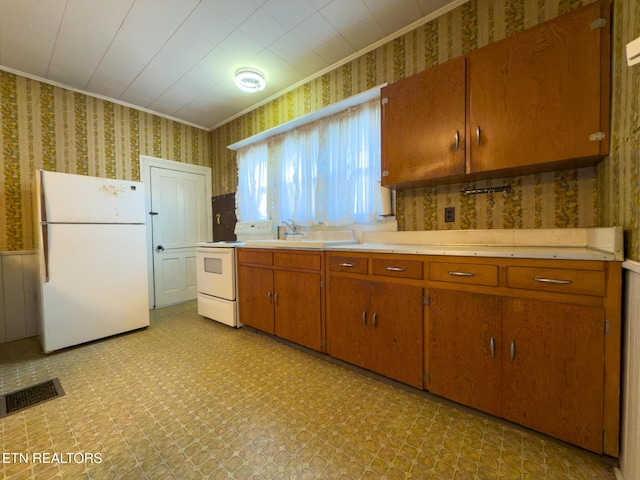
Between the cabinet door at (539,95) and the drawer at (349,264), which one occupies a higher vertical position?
the cabinet door at (539,95)

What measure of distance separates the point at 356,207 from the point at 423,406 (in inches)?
63.3

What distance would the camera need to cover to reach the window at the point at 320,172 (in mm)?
2338

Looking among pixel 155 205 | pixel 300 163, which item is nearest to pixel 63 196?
pixel 155 205

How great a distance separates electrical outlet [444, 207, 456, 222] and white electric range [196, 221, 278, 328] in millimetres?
1922

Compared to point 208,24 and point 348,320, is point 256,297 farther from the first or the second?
point 208,24

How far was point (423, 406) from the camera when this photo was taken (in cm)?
151

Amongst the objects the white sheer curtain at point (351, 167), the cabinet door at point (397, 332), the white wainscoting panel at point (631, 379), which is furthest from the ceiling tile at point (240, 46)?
the white wainscoting panel at point (631, 379)

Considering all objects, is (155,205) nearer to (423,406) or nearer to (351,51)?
(351,51)

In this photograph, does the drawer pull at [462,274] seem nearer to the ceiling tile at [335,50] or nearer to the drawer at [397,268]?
the drawer at [397,268]

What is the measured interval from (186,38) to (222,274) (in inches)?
86.9

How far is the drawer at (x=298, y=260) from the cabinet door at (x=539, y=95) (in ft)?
4.09

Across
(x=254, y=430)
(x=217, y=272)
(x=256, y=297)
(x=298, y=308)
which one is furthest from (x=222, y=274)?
(x=254, y=430)

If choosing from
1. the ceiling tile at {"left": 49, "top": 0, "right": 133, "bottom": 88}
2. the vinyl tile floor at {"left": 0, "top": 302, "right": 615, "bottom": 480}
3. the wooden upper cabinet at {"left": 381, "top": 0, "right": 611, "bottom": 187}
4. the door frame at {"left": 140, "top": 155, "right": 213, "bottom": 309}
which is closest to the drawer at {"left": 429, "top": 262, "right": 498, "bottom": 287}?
the wooden upper cabinet at {"left": 381, "top": 0, "right": 611, "bottom": 187}

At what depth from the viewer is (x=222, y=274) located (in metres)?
2.83
